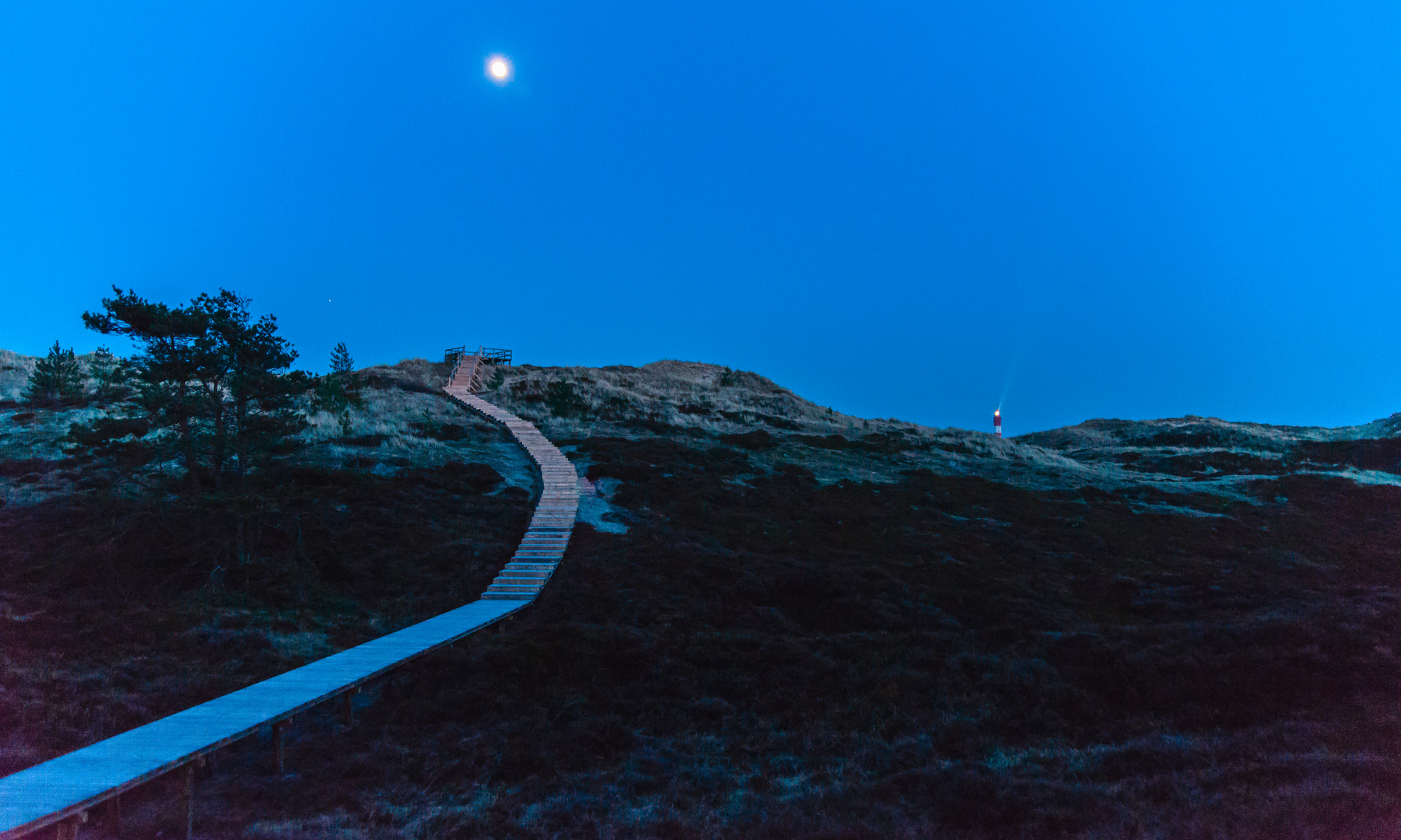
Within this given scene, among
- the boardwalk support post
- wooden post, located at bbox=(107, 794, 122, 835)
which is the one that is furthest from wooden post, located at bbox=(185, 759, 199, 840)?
wooden post, located at bbox=(107, 794, 122, 835)

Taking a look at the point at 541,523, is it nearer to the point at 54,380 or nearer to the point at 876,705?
the point at 876,705

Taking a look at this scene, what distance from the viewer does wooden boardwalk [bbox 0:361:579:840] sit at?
6508mm

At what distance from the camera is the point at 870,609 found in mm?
18984

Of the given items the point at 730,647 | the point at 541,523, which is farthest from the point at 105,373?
the point at 730,647

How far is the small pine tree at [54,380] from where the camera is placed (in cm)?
3888

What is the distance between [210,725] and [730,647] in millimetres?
9411

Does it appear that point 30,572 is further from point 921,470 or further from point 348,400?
point 921,470

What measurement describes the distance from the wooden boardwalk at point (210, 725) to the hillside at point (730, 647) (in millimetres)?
673

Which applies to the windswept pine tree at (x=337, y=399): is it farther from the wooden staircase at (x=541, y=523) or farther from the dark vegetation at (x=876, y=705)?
the dark vegetation at (x=876, y=705)

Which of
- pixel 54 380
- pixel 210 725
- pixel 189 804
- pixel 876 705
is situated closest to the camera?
pixel 189 804

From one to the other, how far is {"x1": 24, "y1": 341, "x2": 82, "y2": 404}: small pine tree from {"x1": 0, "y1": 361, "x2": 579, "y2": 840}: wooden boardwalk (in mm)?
37038

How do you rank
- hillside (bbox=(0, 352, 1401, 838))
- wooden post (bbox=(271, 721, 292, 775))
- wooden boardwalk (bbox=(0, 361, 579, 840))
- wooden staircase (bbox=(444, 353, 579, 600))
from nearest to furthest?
wooden boardwalk (bbox=(0, 361, 579, 840)) < hillside (bbox=(0, 352, 1401, 838)) < wooden post (bbox=(271, 721, 292, 775)) < wooden staircase (bbox=(444, 353, 579, 600))

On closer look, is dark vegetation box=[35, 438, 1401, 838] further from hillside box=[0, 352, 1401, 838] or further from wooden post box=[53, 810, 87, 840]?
wooden post box=[53, 810, 87, 840]

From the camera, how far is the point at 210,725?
8.64 m
